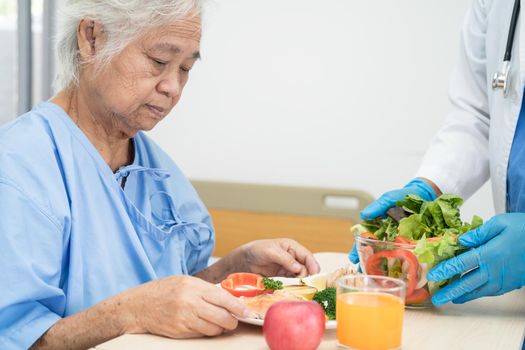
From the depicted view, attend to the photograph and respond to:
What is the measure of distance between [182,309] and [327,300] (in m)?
0.28

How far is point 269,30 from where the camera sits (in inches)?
117

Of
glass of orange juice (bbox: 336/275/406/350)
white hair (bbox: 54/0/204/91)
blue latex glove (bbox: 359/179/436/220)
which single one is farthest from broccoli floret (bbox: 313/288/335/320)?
white hair (bbox: 54/0/204/91)

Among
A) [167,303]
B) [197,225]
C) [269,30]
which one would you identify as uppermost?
[269,30]

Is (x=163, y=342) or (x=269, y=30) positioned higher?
(x=269, y=30)

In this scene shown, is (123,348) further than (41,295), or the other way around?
(41,295)

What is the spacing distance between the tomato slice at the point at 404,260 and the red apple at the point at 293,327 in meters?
0.27

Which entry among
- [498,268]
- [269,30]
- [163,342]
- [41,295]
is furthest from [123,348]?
[269,30]

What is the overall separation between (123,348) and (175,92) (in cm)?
67

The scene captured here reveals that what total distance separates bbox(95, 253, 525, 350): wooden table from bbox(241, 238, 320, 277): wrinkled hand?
0.38m

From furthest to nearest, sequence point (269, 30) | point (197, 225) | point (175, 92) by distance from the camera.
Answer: point (269, 30)
point (197, 225)
point (175, 92)

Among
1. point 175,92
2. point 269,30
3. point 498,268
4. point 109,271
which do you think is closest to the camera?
point 498,268

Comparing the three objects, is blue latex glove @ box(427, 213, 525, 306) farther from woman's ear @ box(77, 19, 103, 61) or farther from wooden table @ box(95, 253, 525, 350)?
woman's ear @ box(77, 19, 103, 61)

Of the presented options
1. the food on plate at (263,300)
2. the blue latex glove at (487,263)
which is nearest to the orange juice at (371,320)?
the food on plate at (263,300)

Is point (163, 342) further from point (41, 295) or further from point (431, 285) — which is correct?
point (431, 285)
